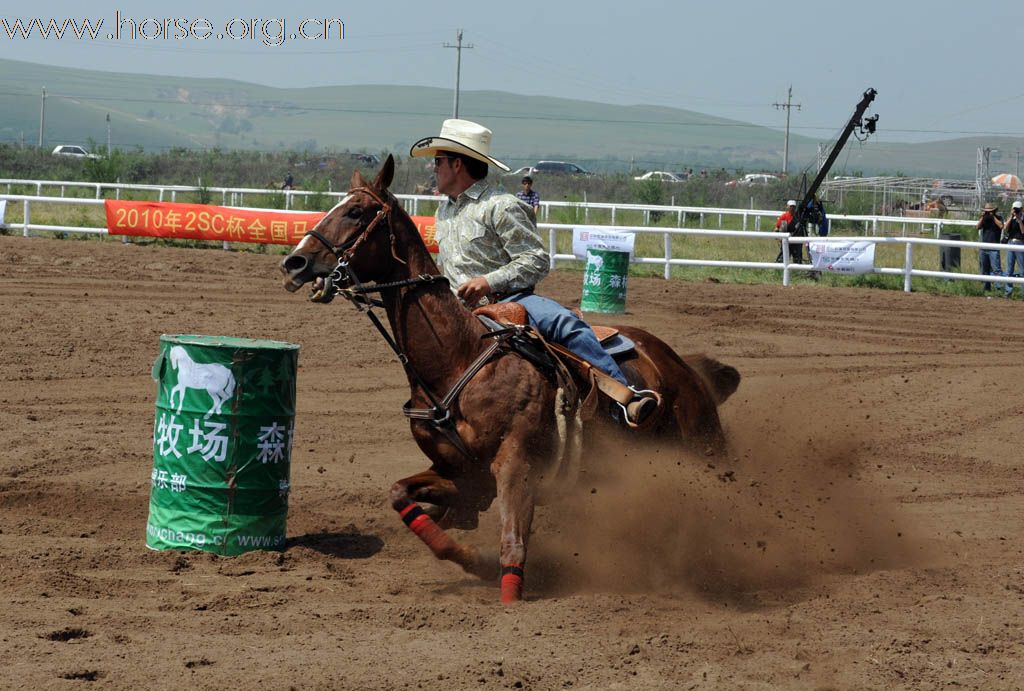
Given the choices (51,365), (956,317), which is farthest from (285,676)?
(956,317)

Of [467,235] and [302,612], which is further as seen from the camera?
[467,235]

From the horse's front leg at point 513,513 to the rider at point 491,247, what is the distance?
0.75 metres

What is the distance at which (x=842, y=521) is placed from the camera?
8367mm

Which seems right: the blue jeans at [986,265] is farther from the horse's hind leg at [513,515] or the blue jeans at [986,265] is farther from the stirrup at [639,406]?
the horse's hind leg at [513,515]

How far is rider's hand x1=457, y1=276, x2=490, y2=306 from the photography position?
22.1 feet

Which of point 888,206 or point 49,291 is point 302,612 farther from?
point 888,206

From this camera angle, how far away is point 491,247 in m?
6.95

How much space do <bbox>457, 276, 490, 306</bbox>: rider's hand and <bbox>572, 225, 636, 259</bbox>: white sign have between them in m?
16.2

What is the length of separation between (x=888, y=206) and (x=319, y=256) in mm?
52273

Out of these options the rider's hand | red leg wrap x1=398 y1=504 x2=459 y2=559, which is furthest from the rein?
red leg wrap x1=398 y1=504 x2=459 y2=559

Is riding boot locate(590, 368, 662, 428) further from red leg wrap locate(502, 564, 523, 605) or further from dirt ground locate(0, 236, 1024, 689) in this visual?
red leg wrap locate(502, 564, 523, 605)

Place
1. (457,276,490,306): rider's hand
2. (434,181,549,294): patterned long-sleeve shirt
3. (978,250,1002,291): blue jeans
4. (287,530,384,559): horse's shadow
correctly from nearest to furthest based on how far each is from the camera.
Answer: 1. (457,276,490,306): rider's hand
2. (434,181,549,294): patterned long-sleeve shirt
3. (287,530,384,559): horse's shadow
4. (978,250,1002,291): blue jeans

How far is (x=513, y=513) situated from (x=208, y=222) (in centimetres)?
2059

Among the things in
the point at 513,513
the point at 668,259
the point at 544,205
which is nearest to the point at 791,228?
the point at 668,259
